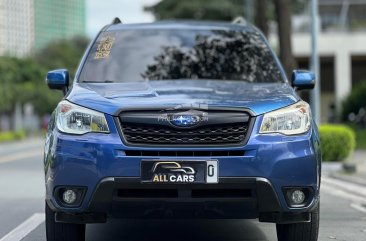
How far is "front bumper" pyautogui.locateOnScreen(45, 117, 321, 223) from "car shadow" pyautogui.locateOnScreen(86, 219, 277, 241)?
1.55 metres

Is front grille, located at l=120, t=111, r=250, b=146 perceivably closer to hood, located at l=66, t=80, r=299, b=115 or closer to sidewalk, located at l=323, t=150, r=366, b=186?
hood, located at l=66, t=80, r=299, b=115

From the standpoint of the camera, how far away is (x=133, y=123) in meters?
4.40

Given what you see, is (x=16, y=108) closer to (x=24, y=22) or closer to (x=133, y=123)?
(x=24, y=22)

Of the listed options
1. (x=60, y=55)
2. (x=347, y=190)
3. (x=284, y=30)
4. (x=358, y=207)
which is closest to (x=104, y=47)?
(x=358, y=207)

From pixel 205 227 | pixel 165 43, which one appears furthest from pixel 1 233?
pixel 165 43

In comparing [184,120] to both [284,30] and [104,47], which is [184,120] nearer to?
[104,47]

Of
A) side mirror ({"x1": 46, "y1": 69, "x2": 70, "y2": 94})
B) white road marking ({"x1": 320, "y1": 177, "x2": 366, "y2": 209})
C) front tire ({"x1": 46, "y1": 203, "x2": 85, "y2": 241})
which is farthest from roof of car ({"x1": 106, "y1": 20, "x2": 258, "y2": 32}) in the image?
white road marking ({"x1": 320, "y1": 177, "x2": 366, "y2": 209})

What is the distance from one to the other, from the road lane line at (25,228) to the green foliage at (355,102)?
73.0 feet

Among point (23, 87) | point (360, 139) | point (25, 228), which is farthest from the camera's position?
point (23, 87)

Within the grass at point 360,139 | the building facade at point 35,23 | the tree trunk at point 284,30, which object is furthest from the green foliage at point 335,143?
the building facade at point 35,23

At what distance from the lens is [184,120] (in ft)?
14.4

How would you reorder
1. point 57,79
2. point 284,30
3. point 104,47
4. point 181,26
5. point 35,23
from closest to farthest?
point 57,79, point 104,47, point 181,26, point 284,30, point 35,23

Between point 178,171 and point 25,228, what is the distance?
2952 millimetres

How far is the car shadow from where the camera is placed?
5.96m
